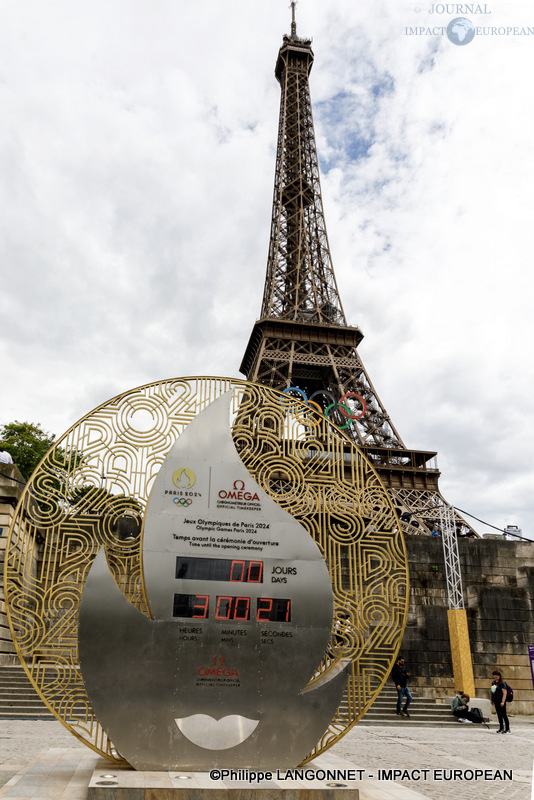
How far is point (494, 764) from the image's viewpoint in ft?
32.2

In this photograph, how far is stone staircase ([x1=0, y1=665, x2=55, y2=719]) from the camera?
46.1 feet

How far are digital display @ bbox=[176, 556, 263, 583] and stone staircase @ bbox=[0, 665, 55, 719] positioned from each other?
827 centimetres

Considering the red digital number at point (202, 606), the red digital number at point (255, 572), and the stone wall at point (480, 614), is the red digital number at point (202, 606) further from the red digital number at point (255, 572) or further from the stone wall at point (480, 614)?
the stone wall at point (480, 614)

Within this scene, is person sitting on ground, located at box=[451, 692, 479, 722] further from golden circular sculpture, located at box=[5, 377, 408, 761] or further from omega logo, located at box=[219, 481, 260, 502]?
omega logo, located at box=[219, 481, 260, 502]

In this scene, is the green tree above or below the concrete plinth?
above

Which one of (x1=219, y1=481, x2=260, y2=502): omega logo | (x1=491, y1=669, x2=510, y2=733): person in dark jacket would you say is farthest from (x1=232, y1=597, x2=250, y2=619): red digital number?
(x1=491, y1=669, x2=510, y2=733): person in dark jacket

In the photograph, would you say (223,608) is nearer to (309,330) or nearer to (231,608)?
(231,608)

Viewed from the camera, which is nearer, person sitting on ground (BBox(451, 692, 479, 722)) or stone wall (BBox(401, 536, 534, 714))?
person sitting on ground (BBox(451, 692, 479, 722))

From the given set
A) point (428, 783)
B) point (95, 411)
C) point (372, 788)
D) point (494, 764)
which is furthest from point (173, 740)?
point (494, 764)

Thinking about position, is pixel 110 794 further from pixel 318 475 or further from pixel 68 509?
pixel 318 475

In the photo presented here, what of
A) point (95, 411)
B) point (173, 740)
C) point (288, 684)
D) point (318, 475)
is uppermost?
point (95, 411)

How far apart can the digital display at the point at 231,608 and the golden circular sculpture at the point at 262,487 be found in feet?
1.51

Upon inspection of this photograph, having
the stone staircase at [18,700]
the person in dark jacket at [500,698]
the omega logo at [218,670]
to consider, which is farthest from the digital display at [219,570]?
the person in dark jacket at [500,698]

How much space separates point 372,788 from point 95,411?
19.0ft
